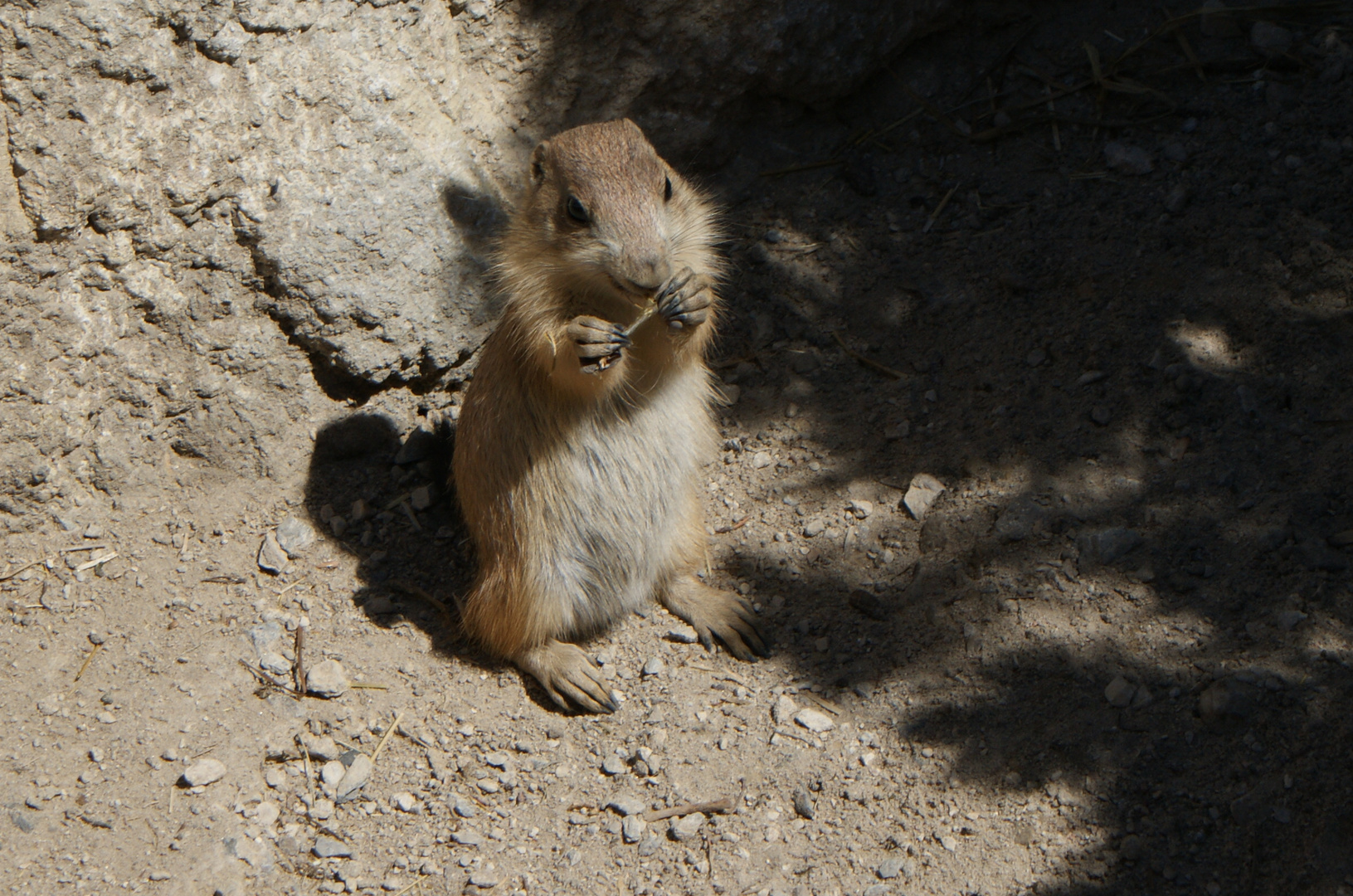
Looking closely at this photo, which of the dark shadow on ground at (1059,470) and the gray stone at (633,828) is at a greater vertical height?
the dark shadow on ground at (1059,470)

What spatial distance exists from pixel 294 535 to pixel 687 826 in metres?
1.78

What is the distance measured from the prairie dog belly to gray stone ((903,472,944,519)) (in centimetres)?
78

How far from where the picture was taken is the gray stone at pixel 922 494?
3896 mm

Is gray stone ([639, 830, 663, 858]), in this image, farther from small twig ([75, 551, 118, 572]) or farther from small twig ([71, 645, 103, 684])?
small twig ([75, 551, 118, 572])

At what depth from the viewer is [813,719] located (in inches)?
132

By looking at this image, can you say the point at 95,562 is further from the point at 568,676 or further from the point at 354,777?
the point at 568,676

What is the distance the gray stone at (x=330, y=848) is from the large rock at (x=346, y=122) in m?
1.53

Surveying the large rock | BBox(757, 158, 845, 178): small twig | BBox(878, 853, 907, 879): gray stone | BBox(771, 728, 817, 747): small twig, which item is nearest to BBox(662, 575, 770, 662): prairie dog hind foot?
BBox(771, 728, 817, 747): small twig

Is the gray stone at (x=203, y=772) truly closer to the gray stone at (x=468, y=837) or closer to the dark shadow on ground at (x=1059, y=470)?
the gray stone at (x=468, y=837)

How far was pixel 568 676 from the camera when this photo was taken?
11.6 ft

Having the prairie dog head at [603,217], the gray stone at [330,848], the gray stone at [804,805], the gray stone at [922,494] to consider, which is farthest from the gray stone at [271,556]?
the gray stone at [922,494]

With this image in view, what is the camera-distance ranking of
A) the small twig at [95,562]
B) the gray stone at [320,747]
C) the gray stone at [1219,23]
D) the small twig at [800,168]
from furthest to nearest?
the small twig at [800,168]
the gray stone at [1219,23]
the small twig at [95,562]
the gray stone at [320,747]

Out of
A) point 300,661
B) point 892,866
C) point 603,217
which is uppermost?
point 603,217

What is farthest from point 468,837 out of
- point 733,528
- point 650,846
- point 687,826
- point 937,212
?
point 937,212
